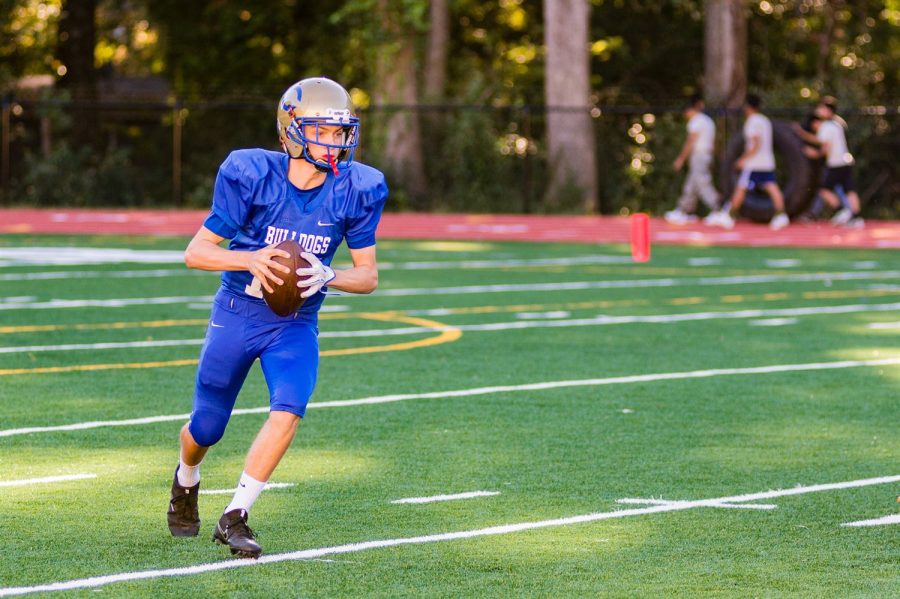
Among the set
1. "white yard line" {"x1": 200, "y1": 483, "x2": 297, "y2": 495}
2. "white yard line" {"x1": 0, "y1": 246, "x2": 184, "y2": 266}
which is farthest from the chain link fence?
"white yard line" {"x1": 200, "y1": 483, "x2": 297, "y2": 495}

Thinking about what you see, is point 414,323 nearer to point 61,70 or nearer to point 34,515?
point 34,515

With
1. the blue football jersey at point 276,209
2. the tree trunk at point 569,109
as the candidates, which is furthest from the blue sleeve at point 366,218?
the tree trunk at point 569,109

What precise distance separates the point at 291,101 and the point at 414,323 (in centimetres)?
787

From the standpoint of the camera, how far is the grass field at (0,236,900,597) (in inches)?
240

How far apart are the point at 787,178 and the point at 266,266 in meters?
24.1

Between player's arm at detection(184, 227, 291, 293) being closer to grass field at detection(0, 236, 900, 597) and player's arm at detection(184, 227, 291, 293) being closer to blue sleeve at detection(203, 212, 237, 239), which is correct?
blue sleeve at detection(203, 212, 237, 239)

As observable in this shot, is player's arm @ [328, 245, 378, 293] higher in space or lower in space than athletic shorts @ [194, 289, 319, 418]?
higher

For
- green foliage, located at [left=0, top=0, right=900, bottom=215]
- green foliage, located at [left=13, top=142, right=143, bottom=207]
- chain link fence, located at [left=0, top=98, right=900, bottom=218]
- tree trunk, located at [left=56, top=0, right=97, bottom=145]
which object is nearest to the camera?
chain link fence, located at [left=0, top=98, right=900, bottom=218]

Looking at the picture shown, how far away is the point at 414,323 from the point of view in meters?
14.2

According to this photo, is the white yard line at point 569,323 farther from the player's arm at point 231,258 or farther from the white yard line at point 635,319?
the player's arm at point 231,258

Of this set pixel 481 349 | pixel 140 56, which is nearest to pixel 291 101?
pixel 481 349

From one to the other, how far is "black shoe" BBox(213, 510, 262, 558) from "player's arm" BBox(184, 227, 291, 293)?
868 millimetres

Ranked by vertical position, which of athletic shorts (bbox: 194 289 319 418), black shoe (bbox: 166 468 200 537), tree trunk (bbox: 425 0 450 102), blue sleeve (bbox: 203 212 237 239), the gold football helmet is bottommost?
black shoe (bbox: 166 468 200 537)

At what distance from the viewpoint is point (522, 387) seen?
10.7m
